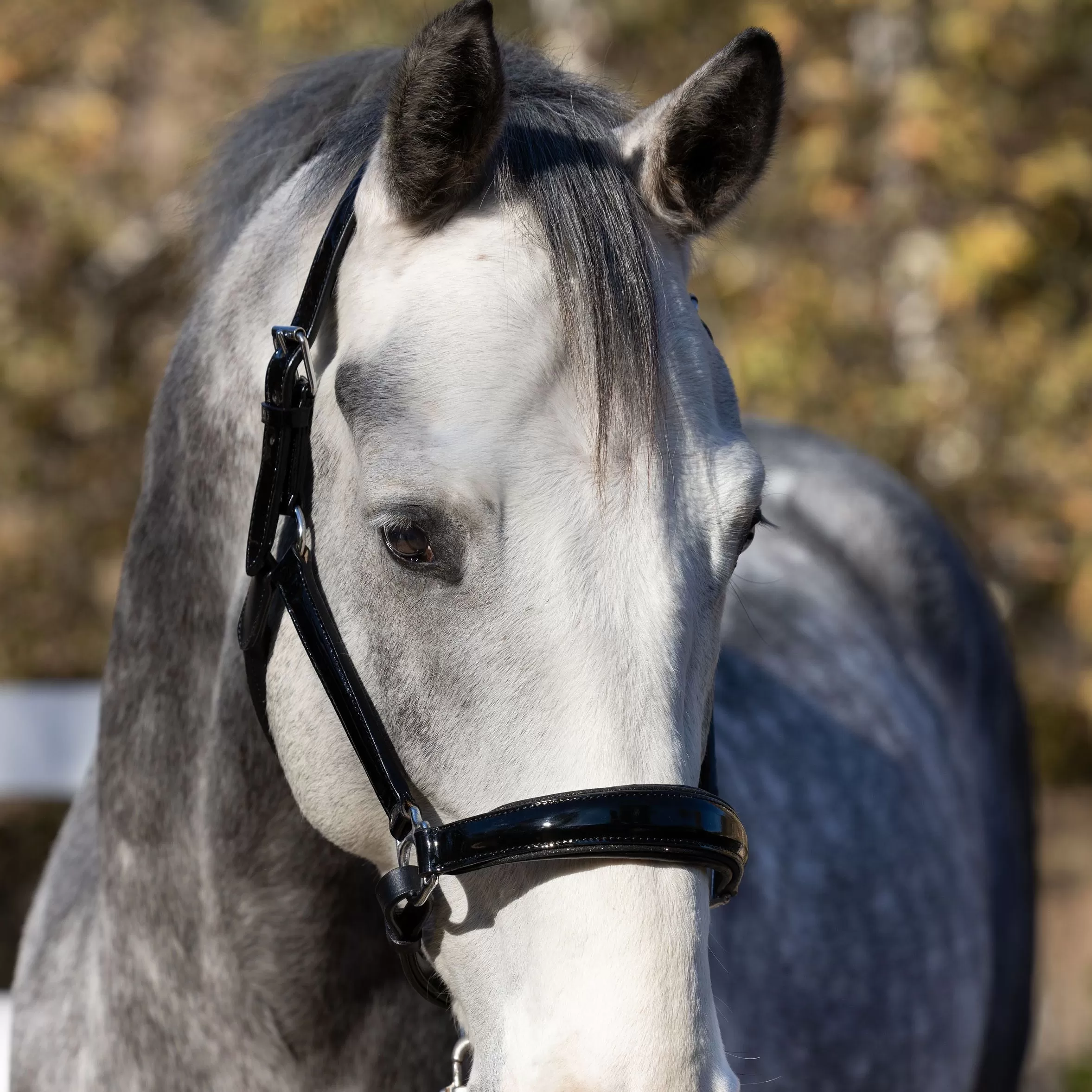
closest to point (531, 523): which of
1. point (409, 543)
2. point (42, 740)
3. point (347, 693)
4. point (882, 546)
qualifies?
point (409, 543)

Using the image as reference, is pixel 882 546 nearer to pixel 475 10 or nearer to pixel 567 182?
pixel 567 182

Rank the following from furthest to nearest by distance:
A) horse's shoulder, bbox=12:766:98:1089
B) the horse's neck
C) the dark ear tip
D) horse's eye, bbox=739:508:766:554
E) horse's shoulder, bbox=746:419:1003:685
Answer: horse's shoulder, bbox=746:419:1003:685 < horse's shoulder, bbox=12:766:98:1089 < the horse's neck < horse's eye, bbox=739:508:766:554 < the dark ear tip

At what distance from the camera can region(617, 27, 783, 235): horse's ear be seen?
153 cm

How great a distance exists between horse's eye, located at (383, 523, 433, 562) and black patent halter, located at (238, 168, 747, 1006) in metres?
0.17

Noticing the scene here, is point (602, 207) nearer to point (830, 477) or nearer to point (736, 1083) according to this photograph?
point (736, 1083)

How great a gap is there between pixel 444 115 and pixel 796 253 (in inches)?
158

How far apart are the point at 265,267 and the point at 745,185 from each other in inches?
26.2

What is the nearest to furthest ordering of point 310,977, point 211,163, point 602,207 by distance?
point 602,207
point 310,977
point 211,163

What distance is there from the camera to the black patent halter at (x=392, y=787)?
1.24 meters

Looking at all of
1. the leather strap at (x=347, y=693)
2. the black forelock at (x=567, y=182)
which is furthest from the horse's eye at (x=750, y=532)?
the leather strap at (x=347, y=693)

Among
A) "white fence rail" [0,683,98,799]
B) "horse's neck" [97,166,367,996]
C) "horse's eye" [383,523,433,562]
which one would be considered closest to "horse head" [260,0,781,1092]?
"horse's eye" [383,523,433,562]

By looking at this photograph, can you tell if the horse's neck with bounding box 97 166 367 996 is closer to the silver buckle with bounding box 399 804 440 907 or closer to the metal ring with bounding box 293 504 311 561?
the metal ring with bounding box 293 504 311 561

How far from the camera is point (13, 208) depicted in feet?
16.1

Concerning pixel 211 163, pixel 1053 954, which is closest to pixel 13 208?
pixel 211 163
